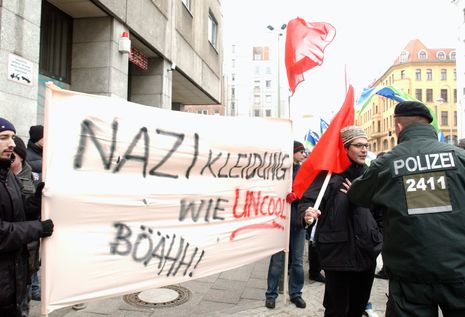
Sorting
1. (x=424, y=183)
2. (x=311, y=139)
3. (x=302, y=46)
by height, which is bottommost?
(x=424, y=183)

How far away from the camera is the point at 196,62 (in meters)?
12.4

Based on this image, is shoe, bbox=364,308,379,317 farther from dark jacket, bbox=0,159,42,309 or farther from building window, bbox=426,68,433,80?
building window, bbox=426,68,433,80

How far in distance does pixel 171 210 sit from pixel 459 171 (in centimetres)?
208

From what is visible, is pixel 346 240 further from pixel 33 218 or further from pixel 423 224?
pixel 33 218

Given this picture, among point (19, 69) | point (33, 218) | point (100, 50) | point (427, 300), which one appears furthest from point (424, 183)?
point (100, 50)

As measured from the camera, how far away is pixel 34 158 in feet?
Result: 14.2

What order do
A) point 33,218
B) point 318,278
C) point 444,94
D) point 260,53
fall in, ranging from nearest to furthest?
point 33,218, point 318,278, point 444,94, point 260,53

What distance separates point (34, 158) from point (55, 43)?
3.62 metres

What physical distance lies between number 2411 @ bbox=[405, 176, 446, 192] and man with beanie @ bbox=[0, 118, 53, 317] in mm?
2233

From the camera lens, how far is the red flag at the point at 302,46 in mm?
3914

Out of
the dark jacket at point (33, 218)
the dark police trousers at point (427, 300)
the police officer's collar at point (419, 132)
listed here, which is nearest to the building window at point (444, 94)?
the police officer's collar at point (419, 132)

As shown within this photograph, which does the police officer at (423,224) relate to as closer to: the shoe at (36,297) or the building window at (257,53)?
the shoe at (36,297)

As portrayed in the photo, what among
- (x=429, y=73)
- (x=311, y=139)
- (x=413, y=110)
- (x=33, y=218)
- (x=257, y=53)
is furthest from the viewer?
(x=257, y=53)

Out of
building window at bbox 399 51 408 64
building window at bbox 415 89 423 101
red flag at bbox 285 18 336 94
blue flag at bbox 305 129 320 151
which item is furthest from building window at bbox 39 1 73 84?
building window at bbox 399 51 408 64
